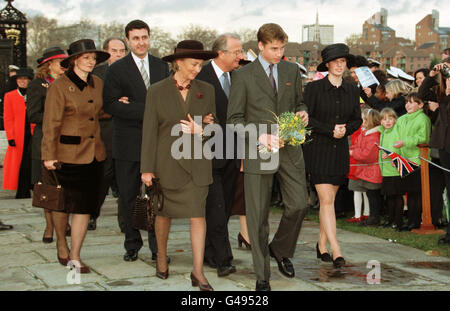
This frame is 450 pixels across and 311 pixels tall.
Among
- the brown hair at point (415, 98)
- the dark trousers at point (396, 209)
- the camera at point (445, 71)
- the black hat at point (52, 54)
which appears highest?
the black hat at point (52, 54)

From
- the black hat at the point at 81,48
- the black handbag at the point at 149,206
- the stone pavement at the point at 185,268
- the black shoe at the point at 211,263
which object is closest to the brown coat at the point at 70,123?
the black hat at the point at 81,48

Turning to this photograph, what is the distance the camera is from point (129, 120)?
6.48 m

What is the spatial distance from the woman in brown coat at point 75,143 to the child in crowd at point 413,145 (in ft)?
14.3

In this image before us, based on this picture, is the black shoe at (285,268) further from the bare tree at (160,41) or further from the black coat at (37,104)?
the bare tree at (160,41)

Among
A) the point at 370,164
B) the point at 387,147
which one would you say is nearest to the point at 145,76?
the point at 387,147

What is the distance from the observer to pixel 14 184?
9.99m

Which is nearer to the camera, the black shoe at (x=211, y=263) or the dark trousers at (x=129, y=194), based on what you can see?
the black shoe at (x=211, y=263)

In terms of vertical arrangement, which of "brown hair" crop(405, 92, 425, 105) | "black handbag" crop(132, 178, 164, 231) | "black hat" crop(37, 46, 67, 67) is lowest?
"black handbag" crop(132, 178, 164, 231)

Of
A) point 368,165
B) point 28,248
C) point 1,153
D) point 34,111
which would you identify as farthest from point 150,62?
point 1,153

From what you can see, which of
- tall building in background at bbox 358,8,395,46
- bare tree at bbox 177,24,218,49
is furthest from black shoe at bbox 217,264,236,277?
tall building in background at bbox 358,8,395,46

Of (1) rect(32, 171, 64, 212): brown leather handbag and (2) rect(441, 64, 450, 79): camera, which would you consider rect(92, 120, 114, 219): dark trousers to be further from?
(2) rect(441, 64, 450, 79): camera

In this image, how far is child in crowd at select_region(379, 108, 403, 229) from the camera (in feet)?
28.7

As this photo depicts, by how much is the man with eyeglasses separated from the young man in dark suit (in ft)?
1.45

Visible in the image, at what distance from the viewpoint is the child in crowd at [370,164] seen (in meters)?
9.14
